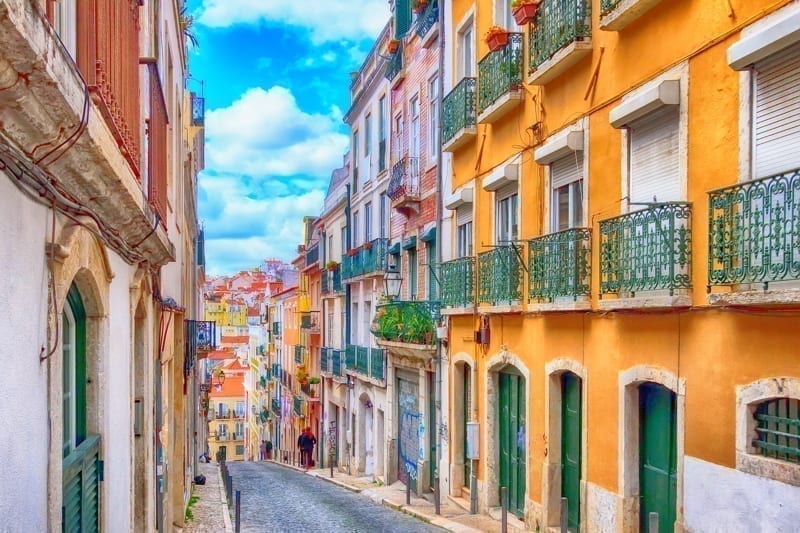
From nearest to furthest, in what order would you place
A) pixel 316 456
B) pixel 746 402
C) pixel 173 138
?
pixel 746 402 < pixel 173 138 < pixel 316 456

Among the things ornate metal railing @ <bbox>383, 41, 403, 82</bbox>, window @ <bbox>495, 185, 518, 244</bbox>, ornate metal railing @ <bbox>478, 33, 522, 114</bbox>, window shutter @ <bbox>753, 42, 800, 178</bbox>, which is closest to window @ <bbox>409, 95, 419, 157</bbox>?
ornate metal railing @ <bbox>383, 41, 403, 82</bbox>

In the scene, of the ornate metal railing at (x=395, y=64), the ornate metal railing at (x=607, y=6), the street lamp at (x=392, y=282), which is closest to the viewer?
the ornate metal railing at (x=607, y=6)

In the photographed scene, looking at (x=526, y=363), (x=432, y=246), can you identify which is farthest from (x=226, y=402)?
(x=526, y=363)

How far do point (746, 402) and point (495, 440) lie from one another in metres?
8.12

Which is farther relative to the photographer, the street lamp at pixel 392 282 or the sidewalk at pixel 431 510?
the street lamp at pixel 392 282

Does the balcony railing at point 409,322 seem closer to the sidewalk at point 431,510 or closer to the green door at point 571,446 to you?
the sidewalk at point 431,510

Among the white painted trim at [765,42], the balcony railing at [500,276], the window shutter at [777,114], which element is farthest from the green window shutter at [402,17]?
the window shutter at [777,114]

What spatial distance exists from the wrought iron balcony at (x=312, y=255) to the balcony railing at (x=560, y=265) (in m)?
26.5

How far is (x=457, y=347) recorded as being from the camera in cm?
1736

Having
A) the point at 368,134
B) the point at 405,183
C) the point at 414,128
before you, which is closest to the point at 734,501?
the point at 405,183

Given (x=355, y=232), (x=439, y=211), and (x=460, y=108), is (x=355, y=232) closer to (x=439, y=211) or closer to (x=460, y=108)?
(x=439, y=211)

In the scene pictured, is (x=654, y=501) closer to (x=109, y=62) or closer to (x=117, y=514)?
(x=117, y=514)

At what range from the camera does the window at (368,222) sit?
Answer: 28067mm

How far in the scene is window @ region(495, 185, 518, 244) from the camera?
47.8 feet
